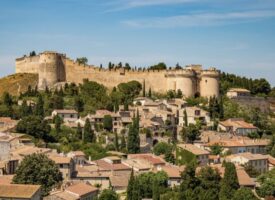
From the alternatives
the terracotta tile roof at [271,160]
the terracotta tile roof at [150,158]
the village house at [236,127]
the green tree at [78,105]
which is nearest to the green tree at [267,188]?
the terracotta tile roof at [271,160]

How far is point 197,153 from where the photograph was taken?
42.4 metres

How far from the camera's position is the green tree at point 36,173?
33.8m

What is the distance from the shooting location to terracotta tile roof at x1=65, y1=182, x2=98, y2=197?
106 ft

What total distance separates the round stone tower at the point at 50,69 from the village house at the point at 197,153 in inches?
936

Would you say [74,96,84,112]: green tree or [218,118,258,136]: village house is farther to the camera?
[74,96,84,112]: green tree

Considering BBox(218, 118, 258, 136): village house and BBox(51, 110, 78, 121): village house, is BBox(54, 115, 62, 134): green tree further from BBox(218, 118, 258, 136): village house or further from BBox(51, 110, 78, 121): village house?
BBox(218, 118, 258, 136): village house

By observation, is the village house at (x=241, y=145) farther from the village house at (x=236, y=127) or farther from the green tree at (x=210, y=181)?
the green tree at (x=210, y=181)

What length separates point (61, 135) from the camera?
45469 mm

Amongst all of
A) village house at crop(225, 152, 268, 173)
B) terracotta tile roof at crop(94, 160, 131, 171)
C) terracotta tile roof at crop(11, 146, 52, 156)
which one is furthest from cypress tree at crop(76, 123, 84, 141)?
village house at crop(225, 152, 268, 173)

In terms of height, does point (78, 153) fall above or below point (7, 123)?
below

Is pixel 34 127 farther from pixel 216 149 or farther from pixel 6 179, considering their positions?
pixel 216 149

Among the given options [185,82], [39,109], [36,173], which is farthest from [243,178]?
[185,82]

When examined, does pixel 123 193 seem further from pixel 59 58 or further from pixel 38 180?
pixel 59 58

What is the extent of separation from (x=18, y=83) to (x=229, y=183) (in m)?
35.7
